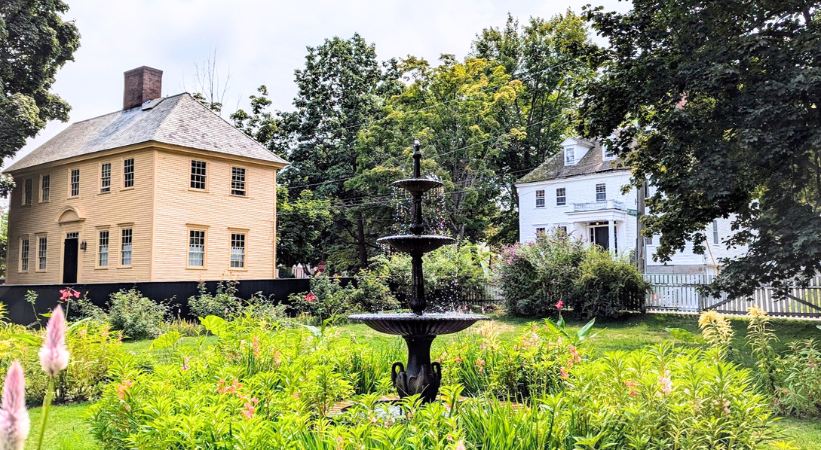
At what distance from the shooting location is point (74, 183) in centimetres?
2669

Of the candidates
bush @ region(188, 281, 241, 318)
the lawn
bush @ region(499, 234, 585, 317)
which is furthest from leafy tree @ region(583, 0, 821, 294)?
bush @ region(188, 281, 241, 318)

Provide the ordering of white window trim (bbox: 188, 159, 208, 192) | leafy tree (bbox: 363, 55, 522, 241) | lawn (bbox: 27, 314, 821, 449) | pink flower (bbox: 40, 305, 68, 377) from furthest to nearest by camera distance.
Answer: leafy tree (bbox: 363, 55, 522, 241), white window trim (bbox: 188, 159, 208, 192), lawn (bbox: 27, 314, 821, 449), pink flower (bbox: 40, 305, 68, 377)

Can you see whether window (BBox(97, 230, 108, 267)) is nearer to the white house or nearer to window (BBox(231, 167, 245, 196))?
window (BBox(231, 167, 245, 196))

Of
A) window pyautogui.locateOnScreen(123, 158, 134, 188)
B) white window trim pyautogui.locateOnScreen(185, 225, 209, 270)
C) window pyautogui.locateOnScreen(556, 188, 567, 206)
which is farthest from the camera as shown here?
window pyautogui.locateOnScreen(556, 188, 567, 206)

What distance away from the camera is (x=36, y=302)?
17047 millimetres

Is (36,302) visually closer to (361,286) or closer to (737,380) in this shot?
(361,286)

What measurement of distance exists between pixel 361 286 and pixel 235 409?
15.4 metres

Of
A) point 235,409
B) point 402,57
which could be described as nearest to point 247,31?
point 235,409

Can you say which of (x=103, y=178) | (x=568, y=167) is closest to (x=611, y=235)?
(x=568, y=167)

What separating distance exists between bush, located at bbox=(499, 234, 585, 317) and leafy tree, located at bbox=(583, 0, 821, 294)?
3.25 m

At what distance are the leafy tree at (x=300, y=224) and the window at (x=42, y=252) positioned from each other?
419 inches

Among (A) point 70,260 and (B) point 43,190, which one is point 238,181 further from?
(B) point 43,190

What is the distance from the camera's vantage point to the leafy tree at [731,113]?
12047 mm

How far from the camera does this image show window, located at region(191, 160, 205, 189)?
81.4 ft
